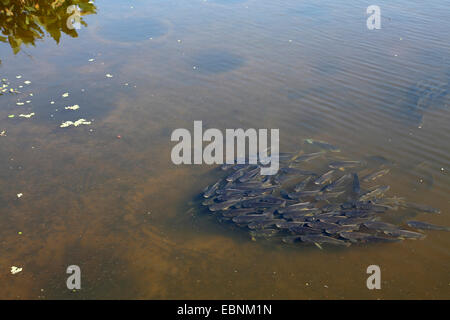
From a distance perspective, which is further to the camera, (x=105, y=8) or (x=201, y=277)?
(x=105, y=8)

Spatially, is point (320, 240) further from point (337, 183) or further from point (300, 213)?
point (337, 183)

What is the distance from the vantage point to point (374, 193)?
27.1 feet

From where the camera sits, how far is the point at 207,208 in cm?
809

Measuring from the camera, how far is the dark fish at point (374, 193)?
8.13m

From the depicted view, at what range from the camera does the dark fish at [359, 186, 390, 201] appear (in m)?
8.13

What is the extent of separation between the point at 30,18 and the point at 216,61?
987 centimetres

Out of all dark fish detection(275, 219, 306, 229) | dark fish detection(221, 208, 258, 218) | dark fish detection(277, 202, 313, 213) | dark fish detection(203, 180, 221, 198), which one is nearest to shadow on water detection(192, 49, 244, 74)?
dark fish detection(203, 180, 221, 198)

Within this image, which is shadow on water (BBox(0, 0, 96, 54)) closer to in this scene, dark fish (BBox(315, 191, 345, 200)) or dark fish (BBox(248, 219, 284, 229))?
dark fish (BBox(248, 219, 284, 229))

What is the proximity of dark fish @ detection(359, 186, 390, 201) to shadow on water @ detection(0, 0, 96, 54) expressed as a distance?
675 centimetres
